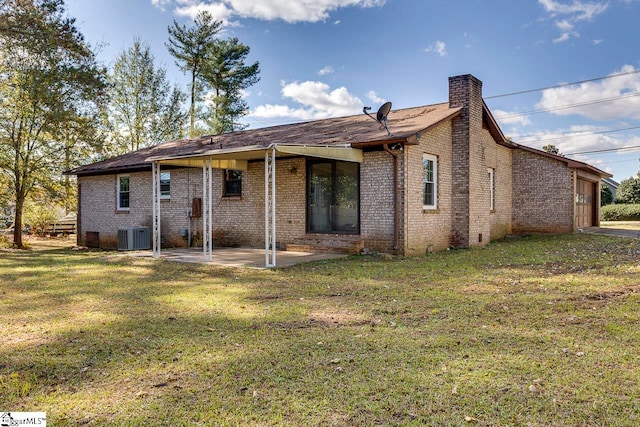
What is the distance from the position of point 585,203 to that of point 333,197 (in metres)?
15.7

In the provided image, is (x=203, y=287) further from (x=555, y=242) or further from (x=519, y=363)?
(x=555, y=242)

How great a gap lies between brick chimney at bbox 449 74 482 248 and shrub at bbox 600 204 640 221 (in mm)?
25928

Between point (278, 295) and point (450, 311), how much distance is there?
8.35 ft

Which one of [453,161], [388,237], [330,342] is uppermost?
[453,161]

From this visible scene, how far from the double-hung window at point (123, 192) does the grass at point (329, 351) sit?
9731 millimetres

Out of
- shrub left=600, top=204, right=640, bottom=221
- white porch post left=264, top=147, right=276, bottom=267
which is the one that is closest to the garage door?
shrub left=600, top=204, right=640, bottom=221

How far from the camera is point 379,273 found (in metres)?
8.30

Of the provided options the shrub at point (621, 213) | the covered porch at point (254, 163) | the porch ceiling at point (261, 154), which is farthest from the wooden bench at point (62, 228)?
the shrub at point (621, 213)

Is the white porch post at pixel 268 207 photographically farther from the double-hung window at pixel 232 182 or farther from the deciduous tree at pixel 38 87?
the deciduous tree at pixel 38 87

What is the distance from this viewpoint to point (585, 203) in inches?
836

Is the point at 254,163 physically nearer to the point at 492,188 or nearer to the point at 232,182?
the point at 232,182

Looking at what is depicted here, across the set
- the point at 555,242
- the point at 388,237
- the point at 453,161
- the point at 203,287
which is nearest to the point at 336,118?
the point at 453,161

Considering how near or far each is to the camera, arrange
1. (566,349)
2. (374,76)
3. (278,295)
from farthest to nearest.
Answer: (374,76), (278,295), (566,349)

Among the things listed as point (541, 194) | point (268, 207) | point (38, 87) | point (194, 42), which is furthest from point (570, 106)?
point (38, 87)
